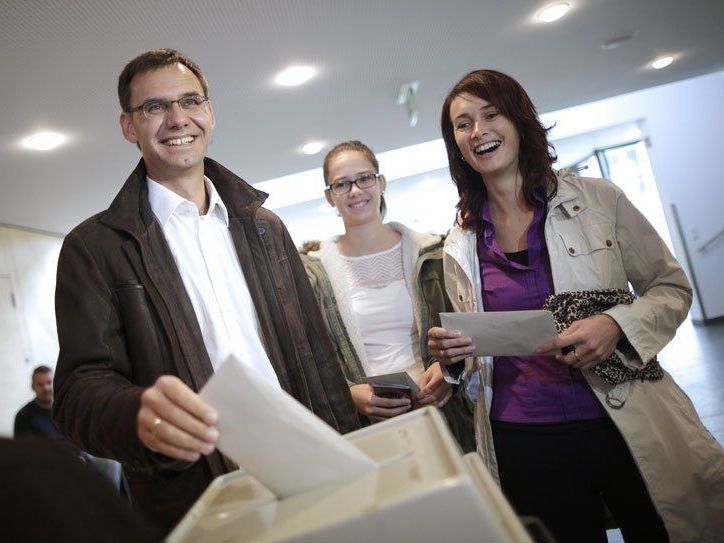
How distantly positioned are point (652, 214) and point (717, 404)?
6.37 meters

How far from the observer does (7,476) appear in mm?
505

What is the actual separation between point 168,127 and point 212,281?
0.45m

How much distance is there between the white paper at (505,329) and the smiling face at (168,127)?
863 mm

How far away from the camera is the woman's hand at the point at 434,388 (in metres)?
2.01

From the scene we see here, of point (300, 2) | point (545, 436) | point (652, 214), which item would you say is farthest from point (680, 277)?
point (652, 214)

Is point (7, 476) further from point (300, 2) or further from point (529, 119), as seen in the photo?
point (300, 2)

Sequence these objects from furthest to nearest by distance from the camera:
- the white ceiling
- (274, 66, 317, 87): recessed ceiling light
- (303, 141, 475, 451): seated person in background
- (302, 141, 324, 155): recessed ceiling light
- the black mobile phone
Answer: (302, 141, 324, 155): recessed ceiling light < (274, 66, 317, 87): recessed ceiling light < the white ceiling < (303, 141, 475, 451): seated person in background < the black mobile phone

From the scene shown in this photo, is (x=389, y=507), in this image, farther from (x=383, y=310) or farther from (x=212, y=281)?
(x=383, y=310)

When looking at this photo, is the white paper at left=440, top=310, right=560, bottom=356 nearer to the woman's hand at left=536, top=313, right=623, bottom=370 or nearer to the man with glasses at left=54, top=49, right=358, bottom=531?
the woman's hand at left=536, top=313, right=623, bottom=370

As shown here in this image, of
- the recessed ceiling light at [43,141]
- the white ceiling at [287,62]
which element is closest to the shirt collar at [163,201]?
the white ceiling at [287,62]

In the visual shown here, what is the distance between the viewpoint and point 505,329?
1.54 meters

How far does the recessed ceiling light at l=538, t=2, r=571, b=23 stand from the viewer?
4266 millimetres

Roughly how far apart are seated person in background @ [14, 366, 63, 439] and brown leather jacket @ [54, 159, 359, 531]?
4180mm

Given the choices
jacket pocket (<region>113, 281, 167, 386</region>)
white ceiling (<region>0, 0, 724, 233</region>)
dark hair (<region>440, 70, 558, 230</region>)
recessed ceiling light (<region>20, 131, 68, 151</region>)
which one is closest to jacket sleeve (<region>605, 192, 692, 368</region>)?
dark hair (<region>440, 70, 558, 230</region>)
